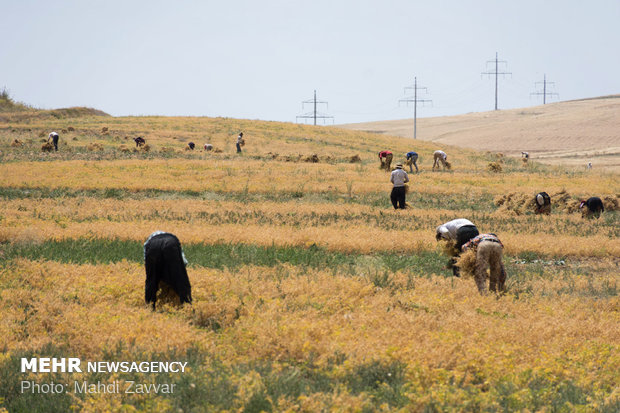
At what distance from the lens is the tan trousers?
9.73 meters

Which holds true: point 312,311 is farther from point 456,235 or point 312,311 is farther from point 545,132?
point 545,132

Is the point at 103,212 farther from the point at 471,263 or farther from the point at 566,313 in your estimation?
the point at 566,313

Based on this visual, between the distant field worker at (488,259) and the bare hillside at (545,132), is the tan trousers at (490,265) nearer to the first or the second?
the distant field worker at (488,259)

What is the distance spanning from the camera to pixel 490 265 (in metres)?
10.0

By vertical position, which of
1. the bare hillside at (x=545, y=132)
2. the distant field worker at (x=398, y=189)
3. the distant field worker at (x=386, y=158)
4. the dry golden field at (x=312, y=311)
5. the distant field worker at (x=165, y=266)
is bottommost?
the dry golden field at (x=312, y=311)

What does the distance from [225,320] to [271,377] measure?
2.34 metres

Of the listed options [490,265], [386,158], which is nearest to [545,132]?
[386,158]

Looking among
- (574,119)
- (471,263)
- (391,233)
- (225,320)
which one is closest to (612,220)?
(391,233)

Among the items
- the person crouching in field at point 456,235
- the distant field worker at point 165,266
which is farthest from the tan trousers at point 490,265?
the distant field worker at point 165,266

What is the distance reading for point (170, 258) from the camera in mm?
8562

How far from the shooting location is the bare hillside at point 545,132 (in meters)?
77.0

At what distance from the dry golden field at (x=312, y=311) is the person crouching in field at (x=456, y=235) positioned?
494 mm

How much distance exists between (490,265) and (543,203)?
510 inches

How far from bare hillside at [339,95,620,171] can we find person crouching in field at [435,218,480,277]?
55898 mm
